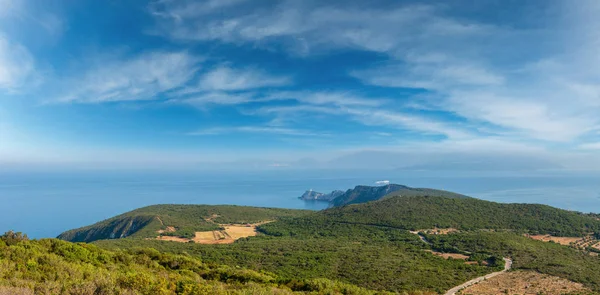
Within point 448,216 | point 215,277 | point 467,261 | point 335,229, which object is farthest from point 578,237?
point 215,277

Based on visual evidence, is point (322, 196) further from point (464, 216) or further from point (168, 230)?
point (168, 230)

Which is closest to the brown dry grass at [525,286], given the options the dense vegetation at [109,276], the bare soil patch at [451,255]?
the bare soil patch at [451,255]

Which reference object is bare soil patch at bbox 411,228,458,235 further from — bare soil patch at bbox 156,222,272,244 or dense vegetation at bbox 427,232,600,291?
bare soil patch at bbox 156,222,272,244

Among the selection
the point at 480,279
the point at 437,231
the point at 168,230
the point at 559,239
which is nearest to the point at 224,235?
the point at 168,230

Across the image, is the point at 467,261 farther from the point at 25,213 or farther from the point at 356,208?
the point at 25,213

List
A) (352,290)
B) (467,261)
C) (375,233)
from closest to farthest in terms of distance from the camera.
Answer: (352,290) < (467,261) < (375,233)

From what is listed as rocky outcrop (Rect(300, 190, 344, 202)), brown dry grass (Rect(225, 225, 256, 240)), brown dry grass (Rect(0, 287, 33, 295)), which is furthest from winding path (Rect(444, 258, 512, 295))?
rocky outcrop (Rect(300, 190, 344, 202))
